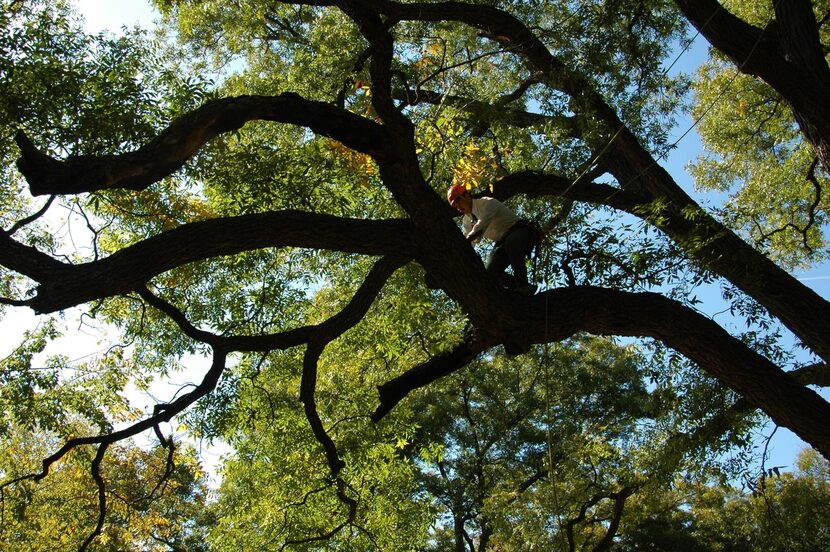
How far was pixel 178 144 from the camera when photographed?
12.6 ft

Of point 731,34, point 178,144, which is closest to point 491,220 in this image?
point 178,144

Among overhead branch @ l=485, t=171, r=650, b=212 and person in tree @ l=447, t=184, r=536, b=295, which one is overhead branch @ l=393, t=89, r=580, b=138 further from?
person in tree @ l=447, t=184, r=536, b=295

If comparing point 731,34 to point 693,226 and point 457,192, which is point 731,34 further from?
point 457,192

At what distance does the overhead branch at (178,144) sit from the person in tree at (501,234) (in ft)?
3.98

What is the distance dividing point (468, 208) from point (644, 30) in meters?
2.92

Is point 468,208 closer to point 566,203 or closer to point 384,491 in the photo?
point 566,203

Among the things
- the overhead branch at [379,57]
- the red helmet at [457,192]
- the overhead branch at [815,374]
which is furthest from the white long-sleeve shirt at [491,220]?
→ the overhead branch at [815,374]

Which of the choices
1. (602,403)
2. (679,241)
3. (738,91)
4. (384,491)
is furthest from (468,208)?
(602,403)

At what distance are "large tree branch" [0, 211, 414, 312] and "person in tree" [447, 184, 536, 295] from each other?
85cm

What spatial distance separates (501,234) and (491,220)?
14cm

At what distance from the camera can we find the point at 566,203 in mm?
6332

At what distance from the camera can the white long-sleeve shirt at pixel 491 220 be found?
549cm

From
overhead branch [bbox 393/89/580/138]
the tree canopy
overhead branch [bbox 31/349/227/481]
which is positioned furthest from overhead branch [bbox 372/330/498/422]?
overhead branch [bbox 393/89/580/138]

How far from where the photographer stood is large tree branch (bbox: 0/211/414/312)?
12.5 feet
